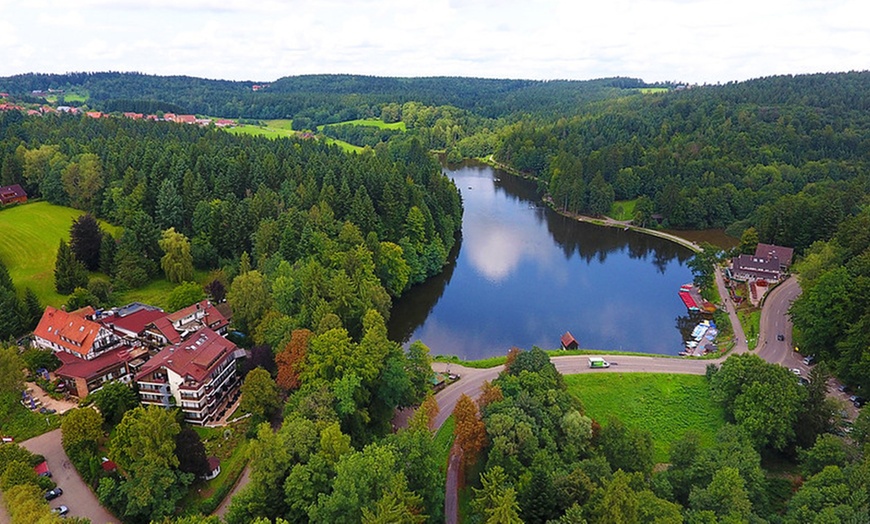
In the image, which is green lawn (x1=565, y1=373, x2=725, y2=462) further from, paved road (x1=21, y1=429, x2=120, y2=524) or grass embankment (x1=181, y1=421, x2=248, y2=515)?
paved road (x1=21, y1=429, x2=120, y2=524)

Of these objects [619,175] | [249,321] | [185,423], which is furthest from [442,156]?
[185,423]

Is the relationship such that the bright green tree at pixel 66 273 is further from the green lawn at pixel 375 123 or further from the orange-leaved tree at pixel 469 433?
the green lawn at pixel 375 123

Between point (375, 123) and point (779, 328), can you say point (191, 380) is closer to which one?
point (779, 328)

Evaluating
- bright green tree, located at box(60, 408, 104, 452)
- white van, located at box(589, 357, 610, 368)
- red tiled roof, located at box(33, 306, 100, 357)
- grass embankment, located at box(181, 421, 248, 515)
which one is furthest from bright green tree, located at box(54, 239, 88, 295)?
white van, located at box(589, 357, 610, 368)

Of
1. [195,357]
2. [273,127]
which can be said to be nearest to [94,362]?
[195,357]

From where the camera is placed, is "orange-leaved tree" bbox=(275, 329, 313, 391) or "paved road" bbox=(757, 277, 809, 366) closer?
"orange-leaved tree" bbox=(275, 329, 313, 391)

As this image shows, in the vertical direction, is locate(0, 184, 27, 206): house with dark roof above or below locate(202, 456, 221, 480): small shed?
above

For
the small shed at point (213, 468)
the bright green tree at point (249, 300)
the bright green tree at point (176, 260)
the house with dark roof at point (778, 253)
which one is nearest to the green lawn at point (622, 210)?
the house with dark roof at point (778, 253)
